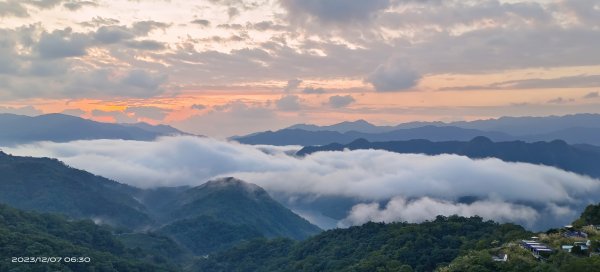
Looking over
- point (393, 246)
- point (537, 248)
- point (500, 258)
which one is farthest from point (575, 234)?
point (393, 246)

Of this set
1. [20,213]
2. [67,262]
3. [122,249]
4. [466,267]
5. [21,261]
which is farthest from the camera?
[122,249]

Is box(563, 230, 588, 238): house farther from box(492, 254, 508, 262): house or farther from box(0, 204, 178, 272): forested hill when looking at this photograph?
box(0, 204, 178, 272): forested hill

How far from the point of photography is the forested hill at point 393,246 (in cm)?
11788

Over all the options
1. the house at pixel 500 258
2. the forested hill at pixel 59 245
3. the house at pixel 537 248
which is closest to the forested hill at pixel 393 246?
the house at pixel 537 248

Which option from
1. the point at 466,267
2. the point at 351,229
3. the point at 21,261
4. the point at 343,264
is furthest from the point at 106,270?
the point at 466,267

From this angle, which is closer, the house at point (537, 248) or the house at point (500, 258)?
the house at point (537, 248)

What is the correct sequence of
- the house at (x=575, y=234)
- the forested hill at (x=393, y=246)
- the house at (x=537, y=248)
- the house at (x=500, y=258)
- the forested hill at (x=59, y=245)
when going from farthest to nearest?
the forested hill at (x=59, y=245) < the forested hill at (x=393, y=246) < the house at (x=575, y=234) < the house at (x=500, y=258) < the house at (x=537, y=248)

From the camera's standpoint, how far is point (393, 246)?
13862cm

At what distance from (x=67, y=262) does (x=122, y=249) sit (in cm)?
5681

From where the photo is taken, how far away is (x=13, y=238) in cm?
13412

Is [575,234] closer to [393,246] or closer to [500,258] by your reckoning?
[500,258]

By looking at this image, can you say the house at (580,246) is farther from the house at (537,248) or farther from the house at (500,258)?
the house at (500,258)

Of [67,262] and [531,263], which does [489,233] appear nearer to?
[531,263]

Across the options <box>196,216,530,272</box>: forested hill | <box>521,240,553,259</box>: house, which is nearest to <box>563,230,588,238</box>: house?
<box>521,240,553,259</box>: house
